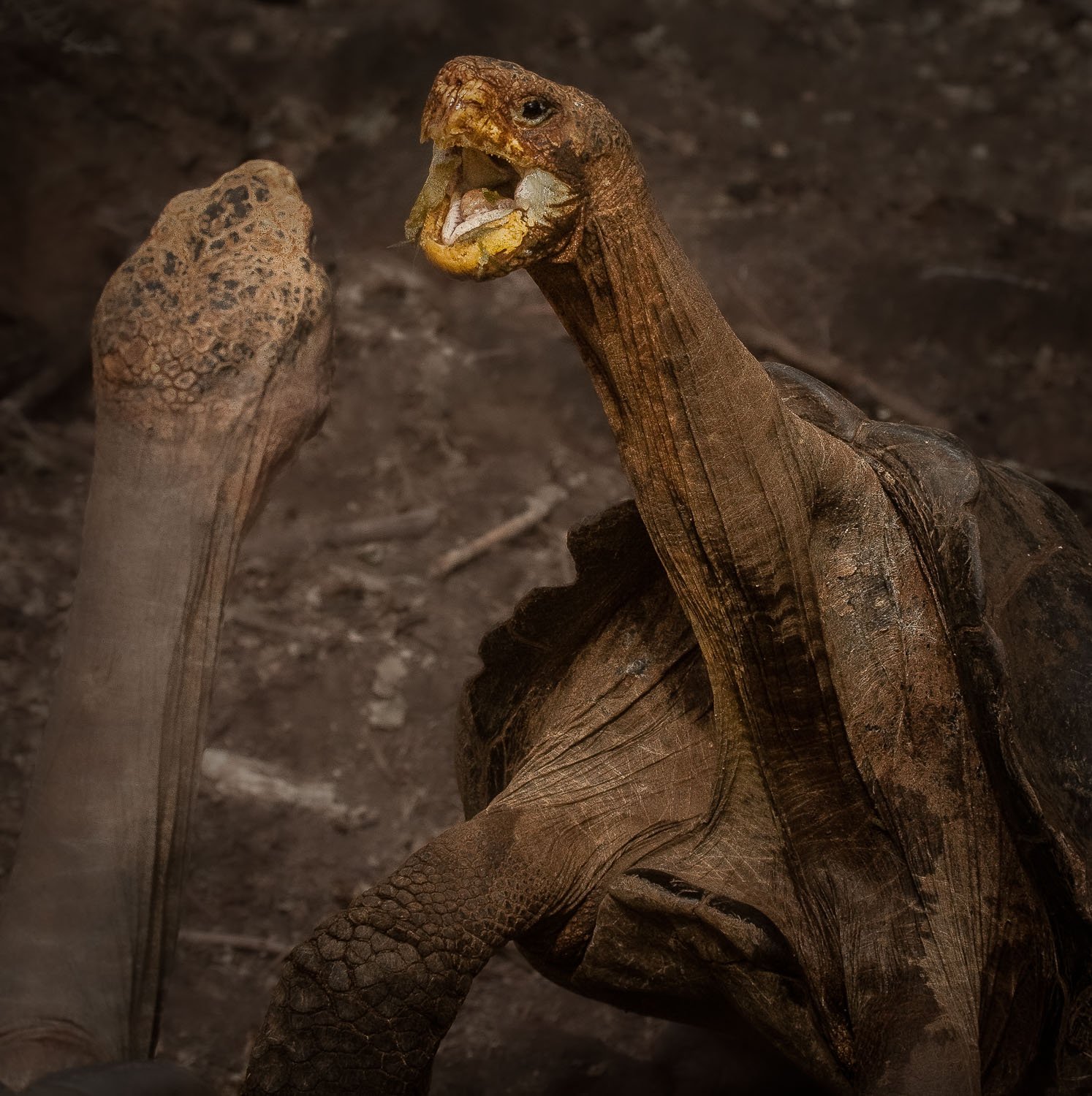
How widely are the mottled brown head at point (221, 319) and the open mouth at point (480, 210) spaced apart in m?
0.35

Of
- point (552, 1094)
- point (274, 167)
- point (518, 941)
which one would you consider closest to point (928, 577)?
point (518, 941)

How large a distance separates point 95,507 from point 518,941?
3.23ft

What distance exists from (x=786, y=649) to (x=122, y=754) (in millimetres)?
869

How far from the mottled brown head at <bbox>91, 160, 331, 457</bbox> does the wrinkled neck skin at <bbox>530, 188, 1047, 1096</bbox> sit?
1.28ft

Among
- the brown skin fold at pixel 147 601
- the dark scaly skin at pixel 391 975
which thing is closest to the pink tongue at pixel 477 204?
the brown skin fold at pixel 147 601

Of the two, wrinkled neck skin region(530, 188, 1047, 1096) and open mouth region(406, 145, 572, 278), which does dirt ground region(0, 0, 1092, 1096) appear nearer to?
wrinkled neck skin region(530, 188, 1047, 1096)

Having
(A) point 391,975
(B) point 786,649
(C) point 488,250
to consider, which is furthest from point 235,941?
(C) point 488,250

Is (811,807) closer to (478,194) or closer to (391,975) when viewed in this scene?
(391,975)

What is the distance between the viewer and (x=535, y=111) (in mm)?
1516

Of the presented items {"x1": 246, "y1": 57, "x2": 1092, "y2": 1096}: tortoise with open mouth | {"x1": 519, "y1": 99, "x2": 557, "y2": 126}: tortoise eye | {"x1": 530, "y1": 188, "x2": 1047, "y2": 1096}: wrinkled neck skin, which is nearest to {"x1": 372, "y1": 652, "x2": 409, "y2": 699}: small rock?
{"x1": 246, "y1": 57, "x2": 1092, "y2": 1096}: tortoise with open mouth

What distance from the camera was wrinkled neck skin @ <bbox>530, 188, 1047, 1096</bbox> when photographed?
5.54 feet

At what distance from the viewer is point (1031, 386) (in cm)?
429

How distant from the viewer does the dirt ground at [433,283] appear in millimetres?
3584

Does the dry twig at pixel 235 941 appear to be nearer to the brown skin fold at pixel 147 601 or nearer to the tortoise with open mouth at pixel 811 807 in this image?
the tortoise with open mouth at pixel 811 807
